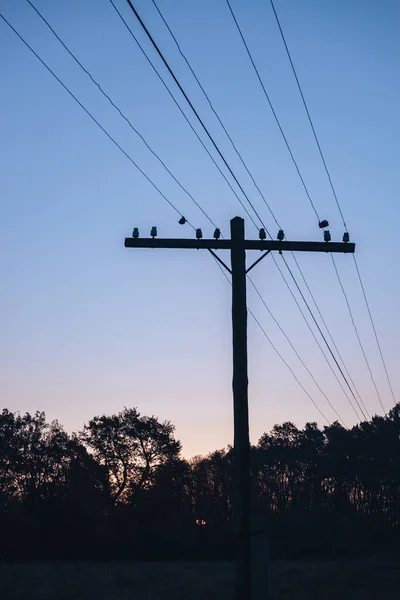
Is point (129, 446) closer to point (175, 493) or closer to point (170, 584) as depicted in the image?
point (175, 493)

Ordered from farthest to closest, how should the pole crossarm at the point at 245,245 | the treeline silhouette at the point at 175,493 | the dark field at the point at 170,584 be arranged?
the treeline silhouette at the point at 175,493 → the dark field at the point at 170,584 → the pole crossarm at the point at 245,245

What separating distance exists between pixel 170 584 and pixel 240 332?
1309 inches

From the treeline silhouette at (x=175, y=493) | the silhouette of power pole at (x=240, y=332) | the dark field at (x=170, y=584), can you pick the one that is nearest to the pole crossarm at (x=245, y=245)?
the silhouette of power pole at (x=240, y=332)

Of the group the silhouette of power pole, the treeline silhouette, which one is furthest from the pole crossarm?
the treeline silhouette

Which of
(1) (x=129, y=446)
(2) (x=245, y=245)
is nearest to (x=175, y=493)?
(1) (x=129, y=446)

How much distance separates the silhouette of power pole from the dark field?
73.0ft

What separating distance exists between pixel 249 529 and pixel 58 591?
30.1 metres

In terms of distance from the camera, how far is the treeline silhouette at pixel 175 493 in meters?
70.4

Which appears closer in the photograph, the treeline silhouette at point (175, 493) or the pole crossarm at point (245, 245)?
the pole crossarm at point (245, 245)

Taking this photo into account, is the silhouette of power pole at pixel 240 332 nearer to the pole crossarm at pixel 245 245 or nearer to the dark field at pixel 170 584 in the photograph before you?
the pole crossarm at pixel 245 245

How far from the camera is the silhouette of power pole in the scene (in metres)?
13.1

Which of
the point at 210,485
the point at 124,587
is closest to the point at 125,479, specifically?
the point at 210,485

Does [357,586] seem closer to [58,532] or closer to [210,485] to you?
[58,532]

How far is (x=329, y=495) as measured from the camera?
300 ft
